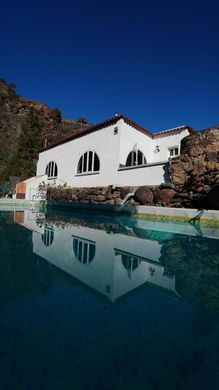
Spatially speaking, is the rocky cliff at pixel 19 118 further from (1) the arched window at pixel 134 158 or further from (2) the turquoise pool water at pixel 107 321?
(2) the turquoise pool water at pixel 107 321

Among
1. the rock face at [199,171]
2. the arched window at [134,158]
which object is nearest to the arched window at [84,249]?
the rock face at [199,171]

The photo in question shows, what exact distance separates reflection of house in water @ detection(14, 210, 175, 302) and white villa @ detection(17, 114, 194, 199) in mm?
7353

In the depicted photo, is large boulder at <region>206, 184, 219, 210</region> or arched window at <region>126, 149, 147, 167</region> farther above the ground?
arched window at <region>126, 149, 147, 167</region>

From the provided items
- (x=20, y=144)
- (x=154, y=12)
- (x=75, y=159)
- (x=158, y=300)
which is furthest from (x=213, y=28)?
(x=20, y=144)

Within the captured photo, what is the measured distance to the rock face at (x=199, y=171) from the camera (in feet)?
29.5

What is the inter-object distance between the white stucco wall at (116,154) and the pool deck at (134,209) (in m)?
2.55

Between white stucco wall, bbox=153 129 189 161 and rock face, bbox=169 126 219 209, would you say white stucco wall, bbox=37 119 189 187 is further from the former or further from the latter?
rock face, bbox=169 126 219 209

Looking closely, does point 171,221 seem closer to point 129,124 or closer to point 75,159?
point 129,124

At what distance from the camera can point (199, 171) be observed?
9422mm

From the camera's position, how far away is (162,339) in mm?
1711

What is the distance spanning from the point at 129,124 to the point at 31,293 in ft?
45.5

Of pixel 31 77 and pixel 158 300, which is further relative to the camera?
pixel 31 77

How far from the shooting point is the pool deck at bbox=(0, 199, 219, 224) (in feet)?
26.1

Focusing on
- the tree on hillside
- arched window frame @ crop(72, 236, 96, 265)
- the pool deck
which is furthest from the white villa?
the tree on hillside
